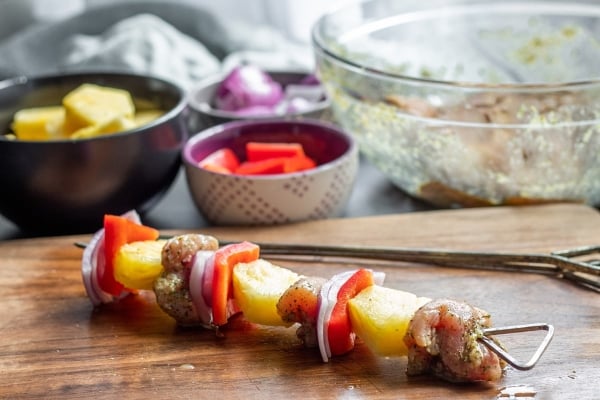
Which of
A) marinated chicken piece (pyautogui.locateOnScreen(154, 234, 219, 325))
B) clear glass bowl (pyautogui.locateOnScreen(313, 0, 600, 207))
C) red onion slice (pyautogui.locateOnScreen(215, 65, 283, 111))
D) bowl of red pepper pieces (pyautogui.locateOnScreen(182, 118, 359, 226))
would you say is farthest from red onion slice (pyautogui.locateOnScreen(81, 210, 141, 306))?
red onion slice (pyautogui.locateOnScreen(215, 65, 283, 111))

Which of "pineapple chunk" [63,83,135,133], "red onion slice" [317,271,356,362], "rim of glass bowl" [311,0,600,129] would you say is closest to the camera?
"red onion slice" [317,271,356,362]

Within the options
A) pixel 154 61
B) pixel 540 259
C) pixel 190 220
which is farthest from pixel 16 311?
pixel 154 61

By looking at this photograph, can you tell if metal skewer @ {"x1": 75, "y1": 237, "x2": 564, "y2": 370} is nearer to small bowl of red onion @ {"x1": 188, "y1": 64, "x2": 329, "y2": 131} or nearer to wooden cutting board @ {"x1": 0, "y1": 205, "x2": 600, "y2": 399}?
wooden cutting board @ {"x1": 0, "y1": 205, "x2": 600, "y2": 399}

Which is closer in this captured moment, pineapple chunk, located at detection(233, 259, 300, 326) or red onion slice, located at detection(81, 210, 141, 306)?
pineapple chunk, located at detection(233, 259, 300, 326)

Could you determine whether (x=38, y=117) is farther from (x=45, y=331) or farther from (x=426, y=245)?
(x=426, y=245)

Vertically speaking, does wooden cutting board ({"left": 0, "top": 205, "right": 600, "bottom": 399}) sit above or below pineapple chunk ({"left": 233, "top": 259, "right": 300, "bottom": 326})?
below

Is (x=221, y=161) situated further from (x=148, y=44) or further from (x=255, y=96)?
(x=148, y=44)

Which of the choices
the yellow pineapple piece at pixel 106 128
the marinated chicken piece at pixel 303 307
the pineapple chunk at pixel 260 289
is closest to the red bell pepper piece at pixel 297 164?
the yellow pineapple piece at pixel 106 128

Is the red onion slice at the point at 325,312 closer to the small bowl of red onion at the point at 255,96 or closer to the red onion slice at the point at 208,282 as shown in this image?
the red onion slice at the point at 208,282
